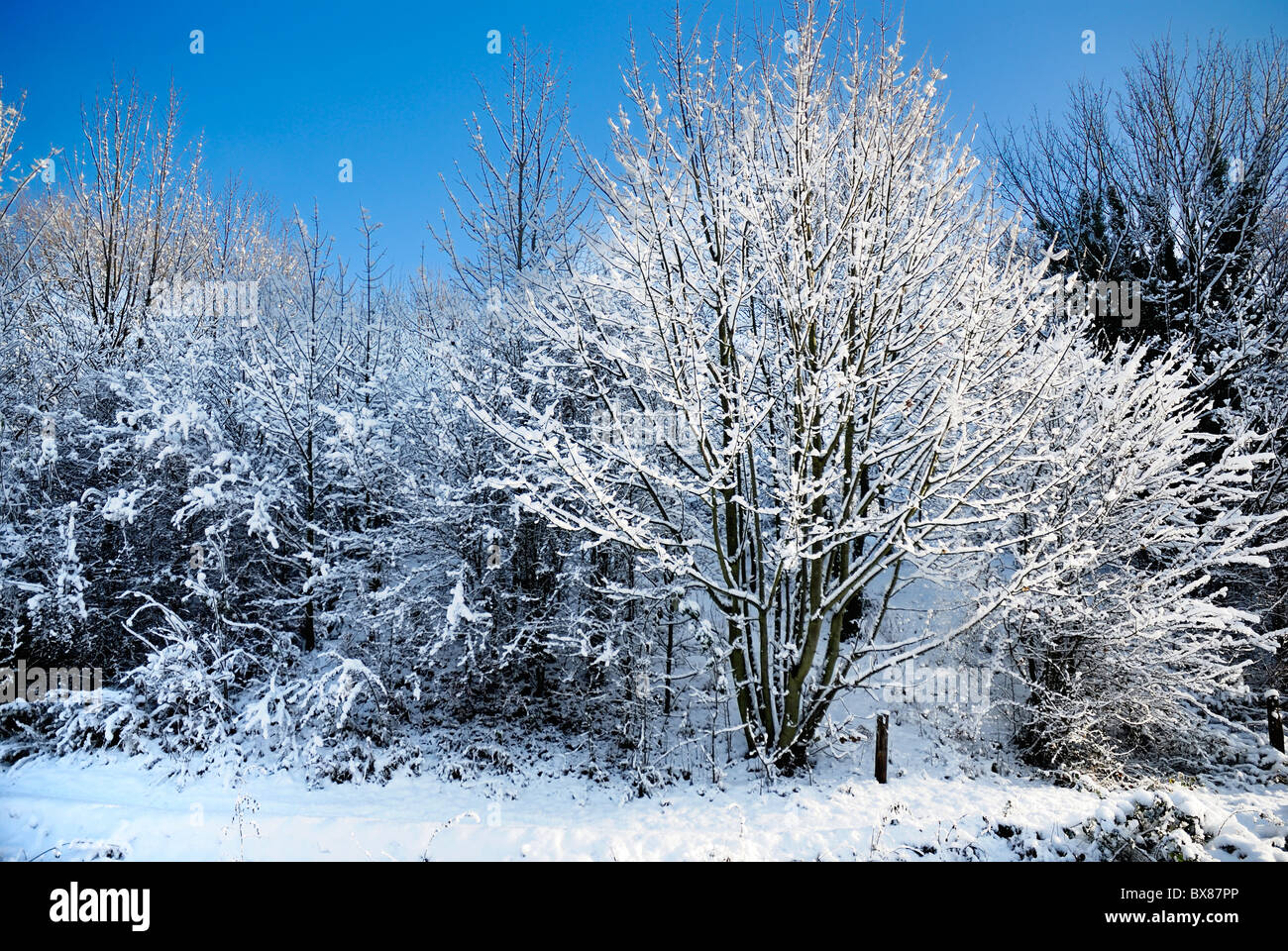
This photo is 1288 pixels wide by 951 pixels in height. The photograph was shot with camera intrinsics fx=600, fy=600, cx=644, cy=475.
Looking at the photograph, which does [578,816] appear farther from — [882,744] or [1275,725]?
[1275,725]

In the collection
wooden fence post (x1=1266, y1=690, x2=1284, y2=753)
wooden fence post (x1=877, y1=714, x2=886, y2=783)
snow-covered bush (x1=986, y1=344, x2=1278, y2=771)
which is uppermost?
snow-covered bush (x1=986, y1=344, x2=1278, y2=771)

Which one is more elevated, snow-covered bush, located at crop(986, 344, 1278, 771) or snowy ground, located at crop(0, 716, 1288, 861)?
snow-covered bush, located at crop(986, 344, 1278, 771)

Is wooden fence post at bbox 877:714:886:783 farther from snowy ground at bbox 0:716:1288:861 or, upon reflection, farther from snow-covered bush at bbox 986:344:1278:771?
snow-covered bush at bbox 986:344:1278:771

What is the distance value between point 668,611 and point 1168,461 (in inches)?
248

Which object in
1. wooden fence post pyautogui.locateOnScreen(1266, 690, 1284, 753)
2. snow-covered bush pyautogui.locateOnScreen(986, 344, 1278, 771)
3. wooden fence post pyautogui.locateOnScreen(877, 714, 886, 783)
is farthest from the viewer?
wooden fence post pyautogui.locateOnScreen(1266, 690, 1284, 753)

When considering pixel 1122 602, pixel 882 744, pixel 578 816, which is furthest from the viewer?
pixel 1122 602

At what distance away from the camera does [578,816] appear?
19.8 ft

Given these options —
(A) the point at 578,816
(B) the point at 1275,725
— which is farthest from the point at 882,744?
(B) the point at 1275,725

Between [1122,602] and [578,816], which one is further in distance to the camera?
[1122,602]

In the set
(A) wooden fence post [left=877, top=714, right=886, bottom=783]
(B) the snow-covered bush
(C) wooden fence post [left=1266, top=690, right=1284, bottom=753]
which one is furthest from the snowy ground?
(C) wooden fence post [left=1266, top=690, right=1284, bottom=753]

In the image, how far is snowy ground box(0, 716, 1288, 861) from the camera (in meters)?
4.80

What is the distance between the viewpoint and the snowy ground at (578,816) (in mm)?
4805

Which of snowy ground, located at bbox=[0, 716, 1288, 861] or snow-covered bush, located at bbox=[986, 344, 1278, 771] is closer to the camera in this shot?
snowy ground, located at bbox=[0, 716, 1288, 861]
